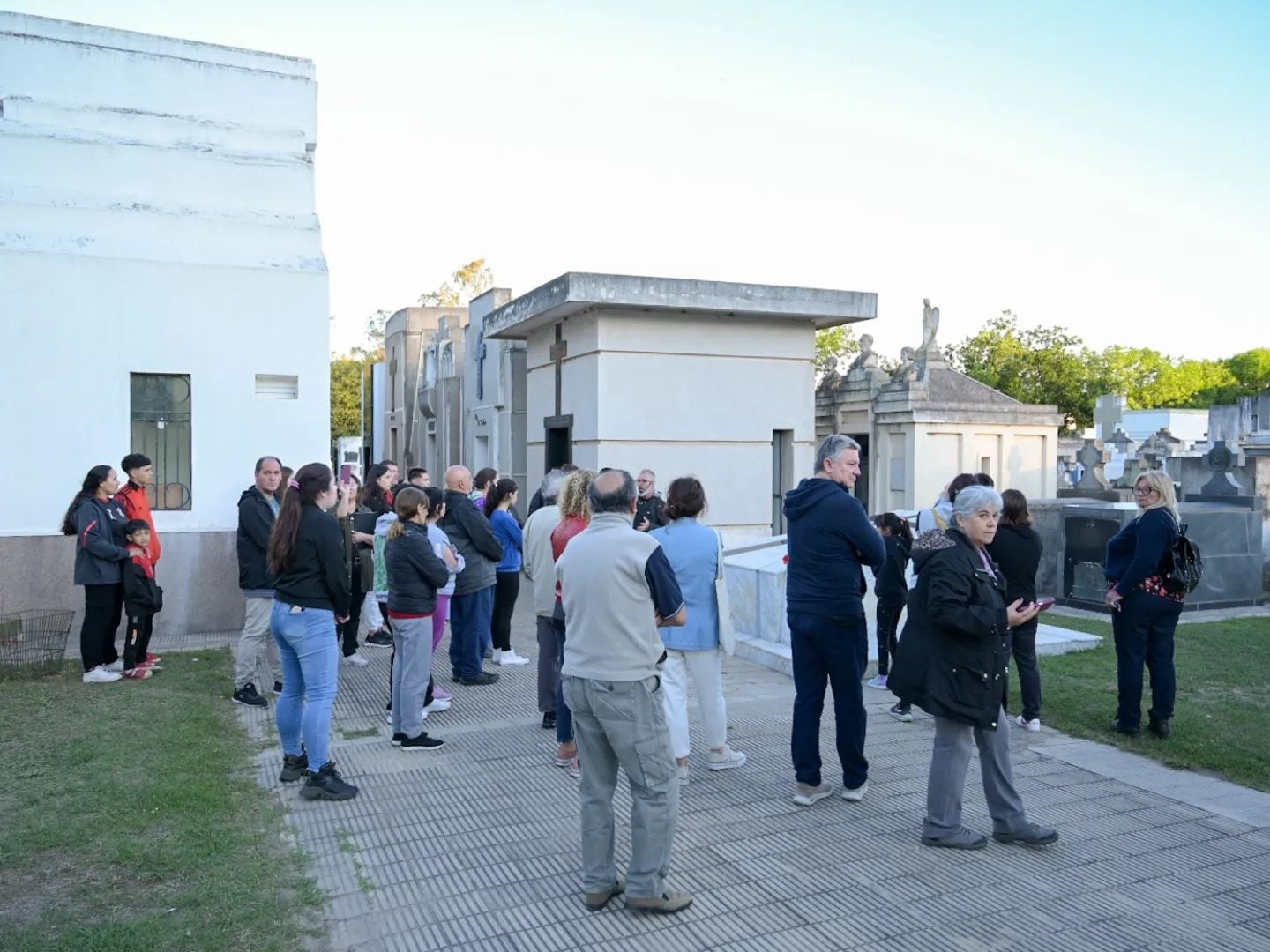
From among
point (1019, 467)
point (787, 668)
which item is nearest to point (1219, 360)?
point (1019, 467)

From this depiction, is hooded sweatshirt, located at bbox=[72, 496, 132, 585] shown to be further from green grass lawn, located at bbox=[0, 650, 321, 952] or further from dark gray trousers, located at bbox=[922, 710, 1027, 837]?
dark gray trousers, located at bbox=[922, 710, 1027, 837]

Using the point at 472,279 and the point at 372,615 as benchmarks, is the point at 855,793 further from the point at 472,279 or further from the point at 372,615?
the point at 472,279

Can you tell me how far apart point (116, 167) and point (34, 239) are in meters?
1.22

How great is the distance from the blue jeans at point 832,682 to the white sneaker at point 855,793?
28 mm

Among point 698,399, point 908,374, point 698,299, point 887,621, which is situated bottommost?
point 887,621

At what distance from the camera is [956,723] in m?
5.01

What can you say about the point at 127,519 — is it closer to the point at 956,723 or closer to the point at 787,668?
the point at 787,668

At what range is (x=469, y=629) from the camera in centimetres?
879

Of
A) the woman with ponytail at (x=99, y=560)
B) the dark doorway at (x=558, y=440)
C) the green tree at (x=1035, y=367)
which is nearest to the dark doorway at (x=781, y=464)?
the dark doorway at (x=558, y=440)

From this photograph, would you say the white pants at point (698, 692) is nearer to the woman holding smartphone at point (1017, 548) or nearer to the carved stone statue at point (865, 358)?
the woman holding smartphone at point (1017, 548)

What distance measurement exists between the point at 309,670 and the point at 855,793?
127 inches

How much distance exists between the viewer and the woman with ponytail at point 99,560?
8359mm

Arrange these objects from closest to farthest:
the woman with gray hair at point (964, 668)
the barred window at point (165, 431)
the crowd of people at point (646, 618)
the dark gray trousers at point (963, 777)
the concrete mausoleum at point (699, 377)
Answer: the crowd of people at point (646, 618) < the woman with gray hair at point (964, 668) < the dark gray trousers at point (963, 777) < the barred window at point (165, 431) < the concrete mausoleum at point (699, 377)

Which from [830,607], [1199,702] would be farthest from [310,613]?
[1199,702]
